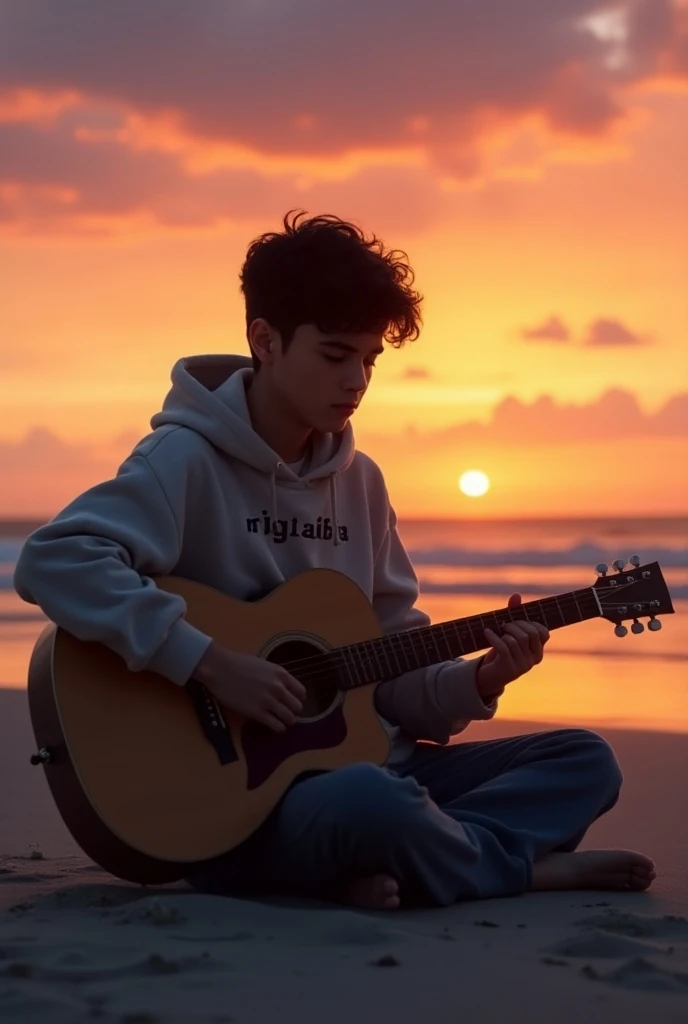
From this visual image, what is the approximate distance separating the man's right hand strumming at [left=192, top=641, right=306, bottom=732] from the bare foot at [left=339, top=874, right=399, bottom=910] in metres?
0.37

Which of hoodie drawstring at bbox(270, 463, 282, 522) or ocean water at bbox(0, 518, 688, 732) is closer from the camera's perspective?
hoodie drawstring at bbox(270, 463, 282, 522)

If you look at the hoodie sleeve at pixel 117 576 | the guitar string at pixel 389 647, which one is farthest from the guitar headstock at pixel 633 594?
the hoodie sleeve at pixel 117 576

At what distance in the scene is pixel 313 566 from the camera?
Result: 353 centimetres

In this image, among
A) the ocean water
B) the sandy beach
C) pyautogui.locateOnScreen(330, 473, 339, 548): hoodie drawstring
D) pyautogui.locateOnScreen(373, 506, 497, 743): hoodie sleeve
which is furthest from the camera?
the ocean water

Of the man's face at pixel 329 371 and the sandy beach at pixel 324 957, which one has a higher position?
the man's face at pixel 329 371

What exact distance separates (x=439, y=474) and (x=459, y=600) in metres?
22.0

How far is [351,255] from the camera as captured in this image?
3.48m

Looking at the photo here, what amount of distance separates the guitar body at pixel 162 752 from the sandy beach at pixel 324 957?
134mm

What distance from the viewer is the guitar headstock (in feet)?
11.5

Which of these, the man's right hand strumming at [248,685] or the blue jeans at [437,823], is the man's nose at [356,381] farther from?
the blue jeans at [437,823]

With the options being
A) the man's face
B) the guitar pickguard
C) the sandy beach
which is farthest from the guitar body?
the man's face

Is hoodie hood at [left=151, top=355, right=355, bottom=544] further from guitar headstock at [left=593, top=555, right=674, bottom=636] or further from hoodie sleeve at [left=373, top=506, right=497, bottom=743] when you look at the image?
guitar headstock at [left=593, top=555, right=674, bottom=636]

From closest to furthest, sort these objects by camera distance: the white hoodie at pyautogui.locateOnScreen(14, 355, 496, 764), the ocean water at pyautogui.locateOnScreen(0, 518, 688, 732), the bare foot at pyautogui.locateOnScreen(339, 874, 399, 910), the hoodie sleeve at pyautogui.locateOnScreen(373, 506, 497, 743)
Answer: the bare foot at pyautogui.locateOnScreen(339, 874, 399, 910), the white hoodie at pyautogui.locateOnScreen(14, 355, 496, 764), the hoodie sleeve at pyautogui.locateOnScreen(373, 506, 497, 743), the ocean water at pyautogui.locateOnScreen(0, 518, 688, 732)

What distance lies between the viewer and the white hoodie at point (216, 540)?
9.71 feet
